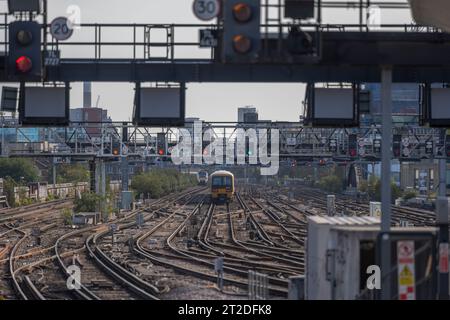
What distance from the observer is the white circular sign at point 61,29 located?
54.9 ft

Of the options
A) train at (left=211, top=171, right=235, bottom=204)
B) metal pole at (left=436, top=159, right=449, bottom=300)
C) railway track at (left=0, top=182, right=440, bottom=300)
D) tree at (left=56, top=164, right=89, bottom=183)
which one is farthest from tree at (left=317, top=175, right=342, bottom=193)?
metal pole at (left=436, top=159, right=449, bottom=300)

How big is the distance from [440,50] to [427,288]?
173 inches

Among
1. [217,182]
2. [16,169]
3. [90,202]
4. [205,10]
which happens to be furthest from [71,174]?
[205,10]

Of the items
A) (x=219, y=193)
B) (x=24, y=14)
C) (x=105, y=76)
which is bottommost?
(x=219, y=193)

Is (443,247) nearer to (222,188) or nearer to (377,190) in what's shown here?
(222,188)

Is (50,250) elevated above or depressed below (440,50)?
below

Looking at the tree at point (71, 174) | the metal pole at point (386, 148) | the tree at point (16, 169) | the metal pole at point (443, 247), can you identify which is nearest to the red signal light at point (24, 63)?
the metal pole at point (386, 148)
